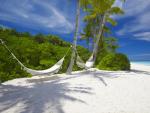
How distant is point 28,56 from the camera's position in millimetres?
9109

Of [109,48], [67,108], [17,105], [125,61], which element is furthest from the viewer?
[109,48]

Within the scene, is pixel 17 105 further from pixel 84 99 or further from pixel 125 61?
pixel 125 61

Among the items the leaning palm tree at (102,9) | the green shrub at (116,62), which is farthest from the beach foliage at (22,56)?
the leaning palm tree at (102,9)

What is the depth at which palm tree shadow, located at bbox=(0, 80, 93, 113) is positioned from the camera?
388cm

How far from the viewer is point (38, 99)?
14.6ft

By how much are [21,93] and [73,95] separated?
132 cm

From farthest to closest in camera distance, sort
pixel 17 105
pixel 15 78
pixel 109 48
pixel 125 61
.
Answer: pixel 109 48 < pixel 125 61 < pixel 15 78 < pixel 17 105

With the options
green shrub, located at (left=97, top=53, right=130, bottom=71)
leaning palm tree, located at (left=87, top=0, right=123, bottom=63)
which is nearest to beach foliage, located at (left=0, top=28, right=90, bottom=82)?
green shrub, located at (left=97, top=53, right=130, bottom=71)

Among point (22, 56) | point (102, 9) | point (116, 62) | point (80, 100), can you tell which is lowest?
point (80, 100)

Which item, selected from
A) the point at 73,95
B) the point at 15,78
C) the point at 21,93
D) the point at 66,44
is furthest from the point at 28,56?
the point at 66,44

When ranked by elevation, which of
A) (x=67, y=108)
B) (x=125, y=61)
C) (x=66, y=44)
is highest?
(x=66, y=44)

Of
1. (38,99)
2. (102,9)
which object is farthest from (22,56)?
(102,9)

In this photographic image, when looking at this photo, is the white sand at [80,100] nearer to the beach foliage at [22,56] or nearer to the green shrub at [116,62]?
the beach foliage at [22,56]

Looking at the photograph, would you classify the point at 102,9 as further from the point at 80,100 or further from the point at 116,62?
the point at 80,100
